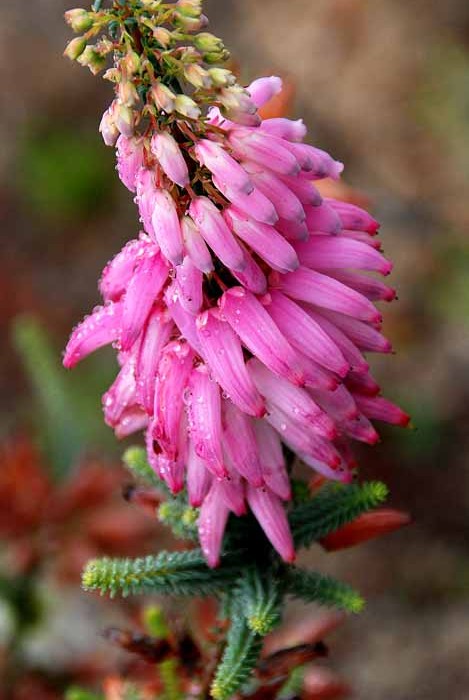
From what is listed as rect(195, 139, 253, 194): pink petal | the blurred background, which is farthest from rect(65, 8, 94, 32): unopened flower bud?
the blurred background

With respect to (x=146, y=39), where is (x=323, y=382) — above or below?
below

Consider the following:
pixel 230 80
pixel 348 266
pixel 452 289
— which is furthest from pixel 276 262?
pixel 452 289

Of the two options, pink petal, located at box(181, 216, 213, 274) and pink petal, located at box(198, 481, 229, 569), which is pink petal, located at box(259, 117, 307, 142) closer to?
pink petal, located at box(181, 216, 213, 274)

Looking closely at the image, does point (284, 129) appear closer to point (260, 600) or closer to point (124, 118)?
point (124, 118)

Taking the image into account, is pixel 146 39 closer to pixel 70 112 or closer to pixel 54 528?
pixel 54 528

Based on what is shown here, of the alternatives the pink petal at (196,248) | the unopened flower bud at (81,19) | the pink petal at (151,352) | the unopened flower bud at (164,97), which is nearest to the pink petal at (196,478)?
the pink petal at (151,352)

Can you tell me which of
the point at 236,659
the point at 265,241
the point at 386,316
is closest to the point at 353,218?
the point at 265,241
